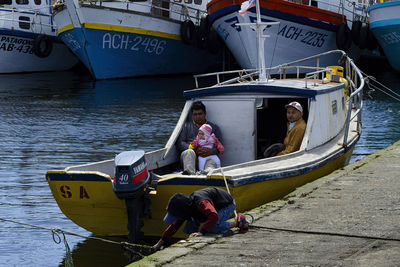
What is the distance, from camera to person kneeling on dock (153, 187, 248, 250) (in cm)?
621

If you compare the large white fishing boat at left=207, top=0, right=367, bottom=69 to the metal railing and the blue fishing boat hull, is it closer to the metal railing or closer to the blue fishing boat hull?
the blue fishing boat hull

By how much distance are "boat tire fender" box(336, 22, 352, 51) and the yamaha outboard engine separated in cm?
2102

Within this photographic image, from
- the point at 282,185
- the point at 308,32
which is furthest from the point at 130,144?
the point at 308,32

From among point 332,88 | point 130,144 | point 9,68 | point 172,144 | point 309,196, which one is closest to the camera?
point 309,196

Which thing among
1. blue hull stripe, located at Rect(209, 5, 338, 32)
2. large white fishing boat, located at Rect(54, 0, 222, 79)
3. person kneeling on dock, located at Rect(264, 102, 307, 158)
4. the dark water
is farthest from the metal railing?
person kneeling on dock, located at Rect(264, 102, 307, 158)

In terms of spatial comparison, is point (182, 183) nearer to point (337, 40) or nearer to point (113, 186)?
point (113, 186)

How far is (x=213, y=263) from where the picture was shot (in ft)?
17.7

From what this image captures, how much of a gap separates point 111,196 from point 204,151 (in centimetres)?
192

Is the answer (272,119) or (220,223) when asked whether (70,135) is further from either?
(220,223)

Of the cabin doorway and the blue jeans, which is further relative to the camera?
the cabin doorway

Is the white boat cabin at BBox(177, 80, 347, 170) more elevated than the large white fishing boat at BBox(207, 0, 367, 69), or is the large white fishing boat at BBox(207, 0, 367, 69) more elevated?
the large white fishing boat at BBox(207, 0, 367, 69)

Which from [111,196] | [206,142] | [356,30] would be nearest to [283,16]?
[356,30]

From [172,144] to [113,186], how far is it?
231 centimetres

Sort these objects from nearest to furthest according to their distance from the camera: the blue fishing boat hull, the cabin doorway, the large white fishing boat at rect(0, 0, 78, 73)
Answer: the cabin doorway
the blue fishing boat hull
the large white fishing boat at rect(0, 0, 78, 73)
